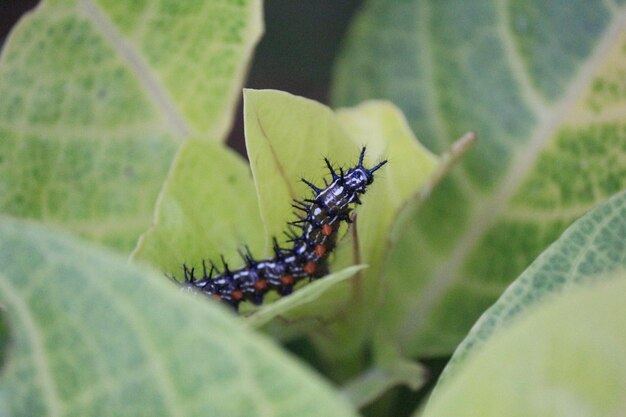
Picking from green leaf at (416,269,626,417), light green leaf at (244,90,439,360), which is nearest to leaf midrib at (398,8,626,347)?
light green leaf at (244,90,439,360)

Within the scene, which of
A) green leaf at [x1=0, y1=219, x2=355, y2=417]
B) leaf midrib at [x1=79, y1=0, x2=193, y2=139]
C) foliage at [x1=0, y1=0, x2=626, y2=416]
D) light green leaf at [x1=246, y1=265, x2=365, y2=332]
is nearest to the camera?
green leaf at [x1=0, y1=219, x2=355, y2=417]

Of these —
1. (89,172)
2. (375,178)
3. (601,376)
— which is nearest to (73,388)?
(601,376)

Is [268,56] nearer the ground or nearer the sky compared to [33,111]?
nearer the sky

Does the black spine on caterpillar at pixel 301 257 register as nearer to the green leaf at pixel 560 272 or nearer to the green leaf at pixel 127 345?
the green leaf at pixel 560 272

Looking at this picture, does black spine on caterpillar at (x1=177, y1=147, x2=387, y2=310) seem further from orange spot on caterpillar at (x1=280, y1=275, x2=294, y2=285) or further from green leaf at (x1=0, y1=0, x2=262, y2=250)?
green leaf at (x1=0, y1=0, x2=262, y2=250)

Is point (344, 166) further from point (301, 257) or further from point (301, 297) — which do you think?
point (301, 297)

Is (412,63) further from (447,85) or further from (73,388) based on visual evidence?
(73,388)
